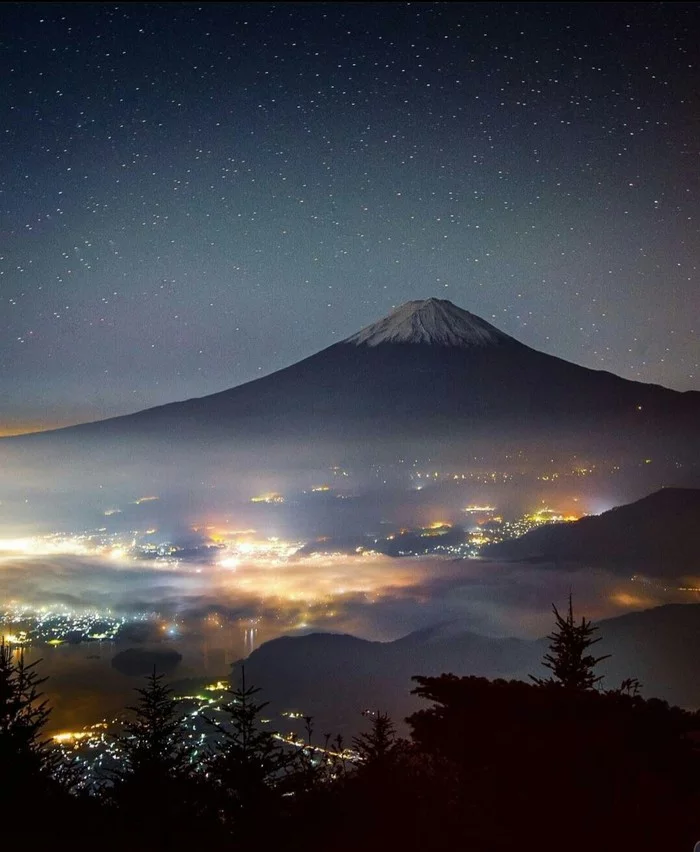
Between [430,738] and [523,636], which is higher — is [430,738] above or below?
above

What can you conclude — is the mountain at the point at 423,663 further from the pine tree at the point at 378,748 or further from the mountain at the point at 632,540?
the pine tree at the point at 378,748

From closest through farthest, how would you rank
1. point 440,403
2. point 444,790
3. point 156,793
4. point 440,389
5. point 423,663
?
point 444,790, point 156,793, point 423,663, point 440,403, point 440,389

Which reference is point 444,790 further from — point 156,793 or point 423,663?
point 423,663

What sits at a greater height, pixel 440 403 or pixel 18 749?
pixel 440 403

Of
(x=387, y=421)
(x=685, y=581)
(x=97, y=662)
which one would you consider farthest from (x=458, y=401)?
(x=97, y=662)

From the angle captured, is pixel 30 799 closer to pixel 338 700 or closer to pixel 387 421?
pixel 338 700

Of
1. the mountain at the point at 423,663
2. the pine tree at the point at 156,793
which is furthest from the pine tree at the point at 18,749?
the mountain at the point at 423,663

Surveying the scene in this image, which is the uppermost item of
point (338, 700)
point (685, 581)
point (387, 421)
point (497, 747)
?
point (387, 421)

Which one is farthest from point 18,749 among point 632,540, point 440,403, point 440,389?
point 440,389
